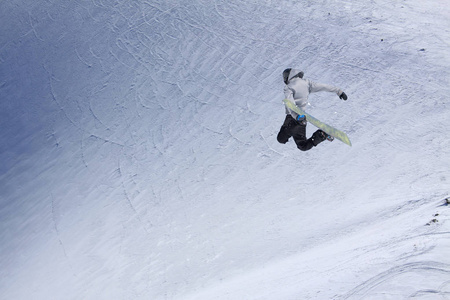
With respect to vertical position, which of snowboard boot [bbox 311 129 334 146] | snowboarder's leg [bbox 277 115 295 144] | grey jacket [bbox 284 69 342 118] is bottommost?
snowboard boot [bbox 311 129 334 146]

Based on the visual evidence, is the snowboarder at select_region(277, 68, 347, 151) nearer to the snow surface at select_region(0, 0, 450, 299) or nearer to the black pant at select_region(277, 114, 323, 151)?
the black pant at select_region(277, 114, 323, 151)

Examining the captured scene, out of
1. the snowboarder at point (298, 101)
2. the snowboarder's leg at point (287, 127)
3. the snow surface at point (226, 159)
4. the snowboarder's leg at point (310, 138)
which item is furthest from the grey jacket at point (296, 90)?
the snow surface at point (226, 159)

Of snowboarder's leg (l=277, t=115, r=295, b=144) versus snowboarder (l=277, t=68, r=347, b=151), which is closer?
snowboarder (l=277, t=68, r=347, b=151)

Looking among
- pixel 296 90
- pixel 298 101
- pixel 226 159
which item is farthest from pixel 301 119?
pixel 226 159

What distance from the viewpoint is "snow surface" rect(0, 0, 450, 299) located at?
649cm

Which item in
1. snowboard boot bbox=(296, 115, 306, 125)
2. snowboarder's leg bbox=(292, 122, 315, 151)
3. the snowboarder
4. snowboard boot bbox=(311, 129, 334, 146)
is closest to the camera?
snowboard boot bbox=(296, 115, 306, 125)

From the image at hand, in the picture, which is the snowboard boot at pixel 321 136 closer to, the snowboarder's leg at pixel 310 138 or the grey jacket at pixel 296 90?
the snowboarder's leg at pixel 310 138

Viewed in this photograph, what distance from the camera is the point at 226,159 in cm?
827

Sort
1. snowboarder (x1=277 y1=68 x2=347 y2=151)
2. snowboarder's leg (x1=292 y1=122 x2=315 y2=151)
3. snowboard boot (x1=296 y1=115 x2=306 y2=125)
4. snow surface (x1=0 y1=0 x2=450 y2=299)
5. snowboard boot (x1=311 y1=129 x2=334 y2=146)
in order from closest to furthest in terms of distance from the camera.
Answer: snowboard boot (x1=296 y1=115 x2=306 y2=125) < snowboarder (x1=277 y1=68 x2=347 y2=151) < snowboard boot (x1=311 y1=129 x2=334 y2=146) < snowboarder's leg (x1=292 y1=122 x2=315 y2=151) < snow surface (x1=0 y1=0 x2=450 y2=299)

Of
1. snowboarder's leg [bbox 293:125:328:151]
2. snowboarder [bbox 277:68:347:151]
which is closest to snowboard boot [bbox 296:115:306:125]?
snowboarder [bbox 277:68:347:151]

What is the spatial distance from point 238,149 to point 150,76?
3.18m

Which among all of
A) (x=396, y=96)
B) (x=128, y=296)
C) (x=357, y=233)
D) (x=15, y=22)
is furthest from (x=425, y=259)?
(x=15, y=22)

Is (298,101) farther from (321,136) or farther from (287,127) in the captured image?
(321,136)

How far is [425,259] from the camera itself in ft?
17.7
